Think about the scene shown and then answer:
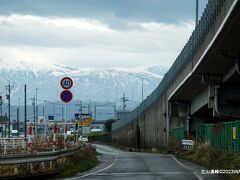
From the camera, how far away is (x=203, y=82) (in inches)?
1548

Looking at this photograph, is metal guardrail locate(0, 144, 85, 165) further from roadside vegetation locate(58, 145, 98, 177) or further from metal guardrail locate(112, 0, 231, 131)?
metal guardrail locate(112, 0, 231, 131)

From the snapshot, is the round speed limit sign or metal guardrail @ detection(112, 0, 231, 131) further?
metal guardrail @ detection(112, 0, 231, 131)

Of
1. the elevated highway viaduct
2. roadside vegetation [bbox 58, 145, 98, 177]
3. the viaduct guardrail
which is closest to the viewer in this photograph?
the viaduct guardrail

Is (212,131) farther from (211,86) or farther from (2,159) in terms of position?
(2,159)

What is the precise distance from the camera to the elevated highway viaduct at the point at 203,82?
28.7 metres

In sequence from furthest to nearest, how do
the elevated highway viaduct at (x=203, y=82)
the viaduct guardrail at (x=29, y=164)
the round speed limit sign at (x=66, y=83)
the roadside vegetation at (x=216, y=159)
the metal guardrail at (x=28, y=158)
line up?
the elevated highway viaduct at (x=203, y=82), the round speed limit sign at (x=66, y=83), the roadside vegetation at (x=216, y=159), the viaduct guardrail at (x=29, y=164), the metal guardrail at (x=28, y=158)

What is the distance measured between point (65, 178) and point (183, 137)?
90.9 ft

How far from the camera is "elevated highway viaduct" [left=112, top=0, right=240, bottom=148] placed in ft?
94.3

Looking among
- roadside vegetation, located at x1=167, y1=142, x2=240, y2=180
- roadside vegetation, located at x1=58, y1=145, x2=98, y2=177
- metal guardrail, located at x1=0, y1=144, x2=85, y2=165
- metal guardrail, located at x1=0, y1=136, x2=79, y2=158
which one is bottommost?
roadside vegetation, located at x1=58, y1=145, x2=98, y2=177

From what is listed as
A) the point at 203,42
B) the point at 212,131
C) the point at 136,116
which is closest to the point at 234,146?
the point at 212,131

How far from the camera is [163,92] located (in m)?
58.9

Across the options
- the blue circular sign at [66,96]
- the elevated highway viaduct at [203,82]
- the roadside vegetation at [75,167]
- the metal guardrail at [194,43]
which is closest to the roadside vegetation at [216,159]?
the elevated highway viaduct at [203,82]

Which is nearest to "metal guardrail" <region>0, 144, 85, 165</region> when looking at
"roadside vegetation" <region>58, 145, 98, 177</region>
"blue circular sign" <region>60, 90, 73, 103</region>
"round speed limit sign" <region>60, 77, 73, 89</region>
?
"roadside vegetation" <region>58, 145, 98, 177</region>

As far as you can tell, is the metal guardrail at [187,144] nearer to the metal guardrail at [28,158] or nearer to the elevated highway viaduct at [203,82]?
the elevated highway viaduct at [203,82]
